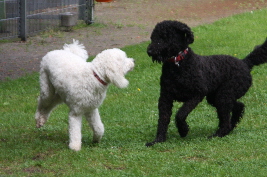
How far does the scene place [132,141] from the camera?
6656mm

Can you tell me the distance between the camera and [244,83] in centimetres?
678

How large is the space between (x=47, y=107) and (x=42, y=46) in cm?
594

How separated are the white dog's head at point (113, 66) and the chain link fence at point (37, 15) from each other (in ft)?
23.8

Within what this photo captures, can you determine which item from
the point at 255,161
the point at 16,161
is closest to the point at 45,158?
the point at 16,161

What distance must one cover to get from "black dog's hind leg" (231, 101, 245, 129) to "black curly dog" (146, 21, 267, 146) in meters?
0.04

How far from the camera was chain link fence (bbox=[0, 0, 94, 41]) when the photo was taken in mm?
13133

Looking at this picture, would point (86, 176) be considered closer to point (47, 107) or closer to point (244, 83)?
point (47, 107)

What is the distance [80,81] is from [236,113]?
2.19 metres

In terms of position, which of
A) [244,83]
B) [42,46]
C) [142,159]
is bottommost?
[42,46]

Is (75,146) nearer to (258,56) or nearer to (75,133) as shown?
(75,133)

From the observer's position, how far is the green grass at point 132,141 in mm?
5453

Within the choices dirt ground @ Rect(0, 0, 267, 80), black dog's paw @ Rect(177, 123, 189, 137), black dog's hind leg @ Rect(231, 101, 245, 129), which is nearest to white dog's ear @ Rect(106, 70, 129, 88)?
black dog's paw @ Rect(177, 123, 189, 137)

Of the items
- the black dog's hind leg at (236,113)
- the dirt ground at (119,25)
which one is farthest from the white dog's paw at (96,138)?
the dirt ground at (119,25)

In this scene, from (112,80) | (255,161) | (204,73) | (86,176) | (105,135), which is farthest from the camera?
(105,135)
